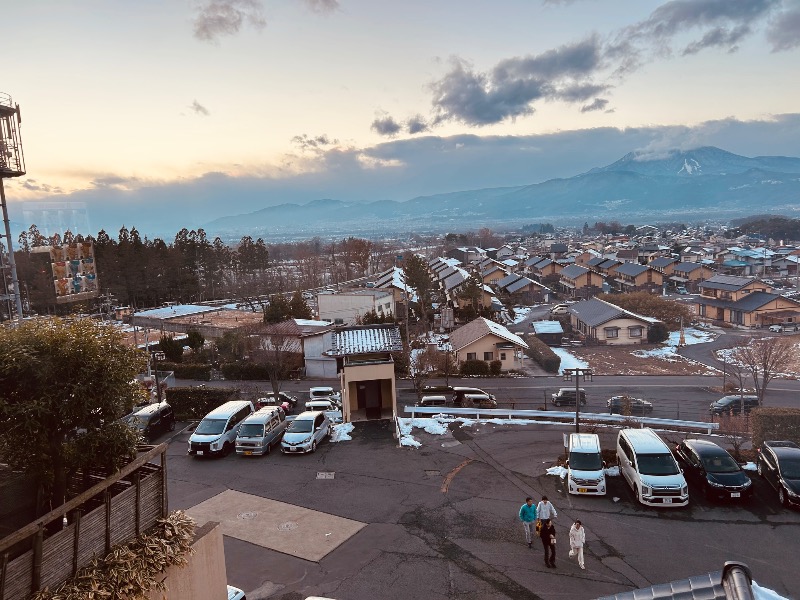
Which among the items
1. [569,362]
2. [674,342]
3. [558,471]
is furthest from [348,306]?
[558,471]

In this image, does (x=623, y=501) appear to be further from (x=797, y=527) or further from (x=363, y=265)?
(x=363, y=265)

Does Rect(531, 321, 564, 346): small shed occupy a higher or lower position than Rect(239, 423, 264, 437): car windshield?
lower

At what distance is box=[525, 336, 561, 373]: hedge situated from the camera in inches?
1288

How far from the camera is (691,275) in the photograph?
66.4 m

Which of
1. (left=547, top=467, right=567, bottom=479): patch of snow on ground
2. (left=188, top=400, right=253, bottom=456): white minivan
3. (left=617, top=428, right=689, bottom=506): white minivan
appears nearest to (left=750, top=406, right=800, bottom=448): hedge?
(left=617, top=428, right=689, bottom=506): white minivan

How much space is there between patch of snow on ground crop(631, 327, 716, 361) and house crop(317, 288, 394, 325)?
19093 mm

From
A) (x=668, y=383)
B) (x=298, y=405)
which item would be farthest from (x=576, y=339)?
(x=298, y=405)

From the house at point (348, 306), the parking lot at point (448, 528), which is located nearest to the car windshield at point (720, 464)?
the parking lot at point (448, 528)

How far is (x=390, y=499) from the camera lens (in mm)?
12375

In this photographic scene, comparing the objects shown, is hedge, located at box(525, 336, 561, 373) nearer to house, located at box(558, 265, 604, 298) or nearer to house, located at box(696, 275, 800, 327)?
house, located at box(696, 275, 800, 327)

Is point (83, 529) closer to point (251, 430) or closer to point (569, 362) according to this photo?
point (251, 430)

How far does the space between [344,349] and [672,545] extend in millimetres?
11458

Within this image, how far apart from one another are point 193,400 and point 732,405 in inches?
872

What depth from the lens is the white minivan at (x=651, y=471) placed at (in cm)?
1145
